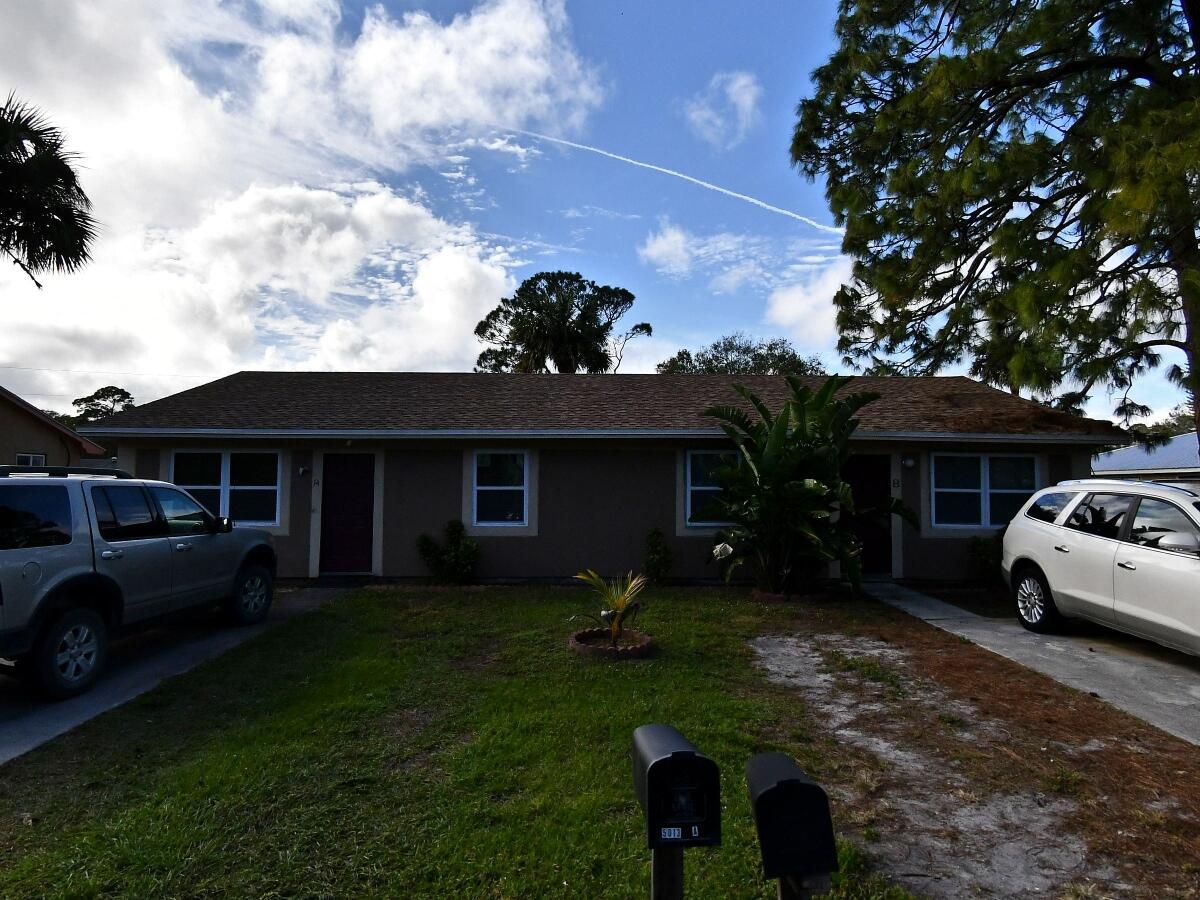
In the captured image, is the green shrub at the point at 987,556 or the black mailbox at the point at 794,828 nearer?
the black mailbox at the point at 794,828

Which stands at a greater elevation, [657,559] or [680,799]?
[680,799]

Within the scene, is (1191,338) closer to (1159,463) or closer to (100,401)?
(1159,463)

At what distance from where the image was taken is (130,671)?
6965 mm

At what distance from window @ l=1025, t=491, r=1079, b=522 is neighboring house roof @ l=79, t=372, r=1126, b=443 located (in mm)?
3193

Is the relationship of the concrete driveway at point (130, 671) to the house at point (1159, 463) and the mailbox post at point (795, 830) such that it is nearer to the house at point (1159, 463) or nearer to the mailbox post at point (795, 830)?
the mailbox post at point (795, 830)

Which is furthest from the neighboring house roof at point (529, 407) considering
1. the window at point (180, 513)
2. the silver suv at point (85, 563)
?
the silver suv at point (85, 563)

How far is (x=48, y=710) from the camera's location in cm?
579

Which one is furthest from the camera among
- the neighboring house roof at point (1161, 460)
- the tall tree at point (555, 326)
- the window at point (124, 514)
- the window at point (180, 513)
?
the tall tree at point (555, 326)

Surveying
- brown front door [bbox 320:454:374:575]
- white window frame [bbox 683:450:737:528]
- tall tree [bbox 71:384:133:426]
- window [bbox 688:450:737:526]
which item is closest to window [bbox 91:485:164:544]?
brown front door [bbox 320:454:374:575]

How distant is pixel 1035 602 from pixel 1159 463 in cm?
1803

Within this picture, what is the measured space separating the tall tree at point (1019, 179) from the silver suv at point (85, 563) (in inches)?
388

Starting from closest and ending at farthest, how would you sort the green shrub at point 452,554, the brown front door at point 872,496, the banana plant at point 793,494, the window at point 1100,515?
the window at point 1100,515, the banana plant at point 793,494, the green shrub at point 452,554, the brown front door at point 872,496

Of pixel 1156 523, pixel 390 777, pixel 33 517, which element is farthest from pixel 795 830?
pixel 1156 523

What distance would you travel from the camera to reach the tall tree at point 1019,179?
8773 millimetres
